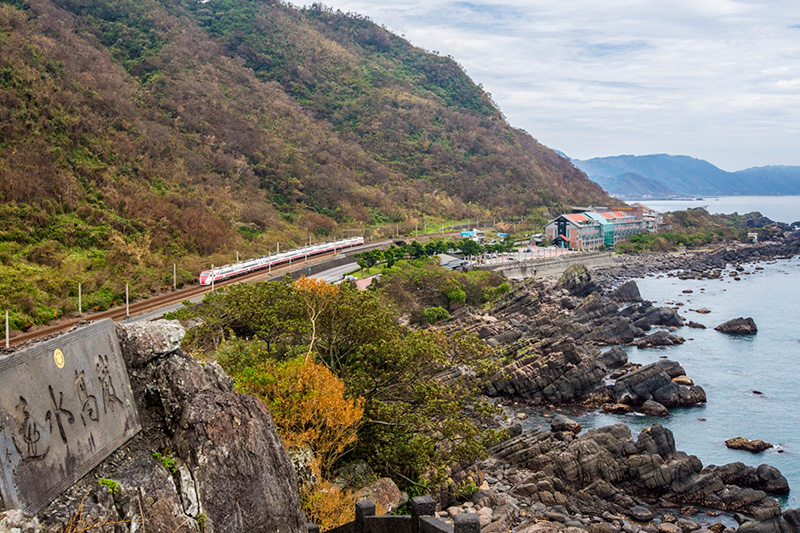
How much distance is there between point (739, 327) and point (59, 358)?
45338 mm

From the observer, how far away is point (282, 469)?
8.35 m

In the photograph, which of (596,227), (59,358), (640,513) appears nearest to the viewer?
(59,358)

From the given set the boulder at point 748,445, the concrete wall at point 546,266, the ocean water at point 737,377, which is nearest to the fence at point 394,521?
the ocean water at point 737,377

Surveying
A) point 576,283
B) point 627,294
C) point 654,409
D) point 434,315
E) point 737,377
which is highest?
point 576,283

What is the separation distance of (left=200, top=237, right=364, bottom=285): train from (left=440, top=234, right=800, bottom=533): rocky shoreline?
494 inches

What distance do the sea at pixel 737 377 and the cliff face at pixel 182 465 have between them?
1995 centimetres

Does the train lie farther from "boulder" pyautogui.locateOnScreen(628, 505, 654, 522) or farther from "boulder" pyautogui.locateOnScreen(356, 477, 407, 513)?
"boulder" pyautogui.locateOnScreen(628, 505, 654, 522)

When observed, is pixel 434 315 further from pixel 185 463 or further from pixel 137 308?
pixel 185 463

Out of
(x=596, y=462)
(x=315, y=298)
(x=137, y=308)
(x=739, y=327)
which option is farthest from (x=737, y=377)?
(x=137, y=308)

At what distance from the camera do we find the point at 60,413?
250 inches

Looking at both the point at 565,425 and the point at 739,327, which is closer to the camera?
the point at 565,425

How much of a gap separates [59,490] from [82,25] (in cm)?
7321

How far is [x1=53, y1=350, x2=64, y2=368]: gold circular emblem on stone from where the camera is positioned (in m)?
6.47

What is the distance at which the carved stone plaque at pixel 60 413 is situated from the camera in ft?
18.7
